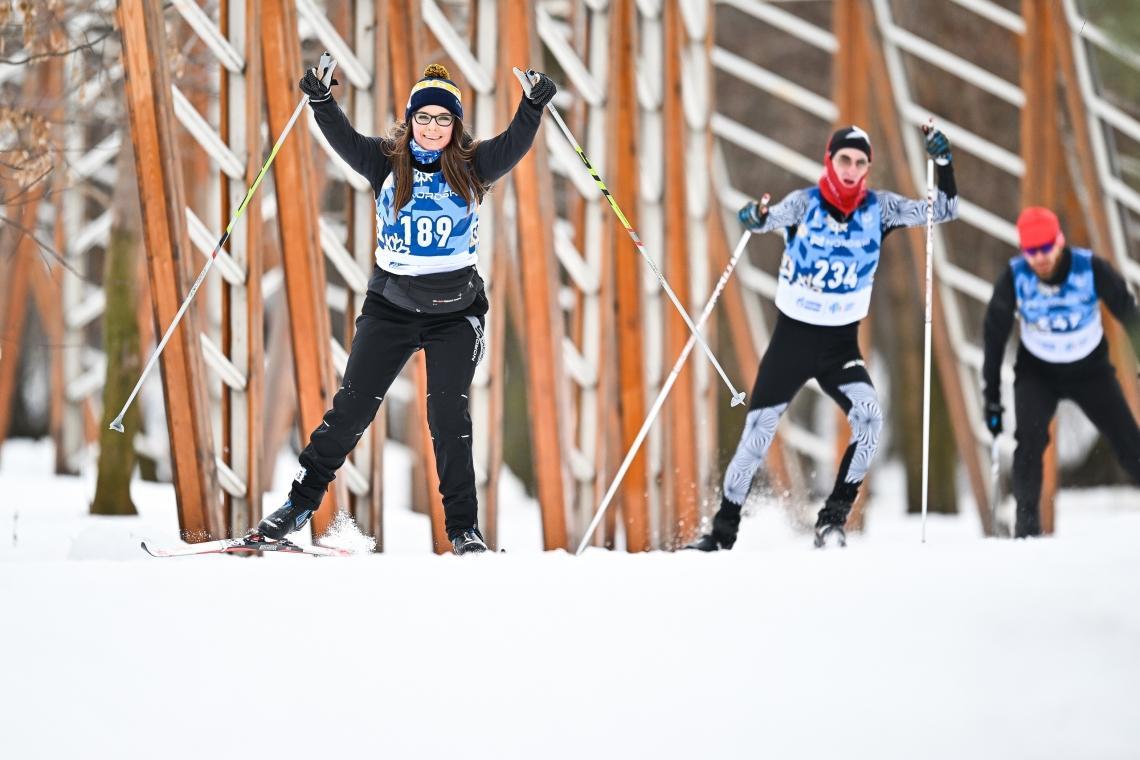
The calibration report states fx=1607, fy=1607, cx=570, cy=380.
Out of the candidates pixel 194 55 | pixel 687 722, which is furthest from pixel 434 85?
pixel 194 55

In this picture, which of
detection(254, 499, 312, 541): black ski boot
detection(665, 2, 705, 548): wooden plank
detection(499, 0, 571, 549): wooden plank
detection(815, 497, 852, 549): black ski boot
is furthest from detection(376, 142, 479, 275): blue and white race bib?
detection(665, 2, 705, 548): wooden plank

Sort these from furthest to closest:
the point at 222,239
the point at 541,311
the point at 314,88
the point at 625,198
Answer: the point at 625,198 < the point at 541,311 < the point at 222,239 < the point at 314,88

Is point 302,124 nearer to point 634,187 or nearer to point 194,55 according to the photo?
point 634,187

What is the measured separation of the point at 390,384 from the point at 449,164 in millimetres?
794

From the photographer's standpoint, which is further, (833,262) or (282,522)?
(833,262)

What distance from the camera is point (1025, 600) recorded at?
14.6 feet

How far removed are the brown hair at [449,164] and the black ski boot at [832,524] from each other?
206cm

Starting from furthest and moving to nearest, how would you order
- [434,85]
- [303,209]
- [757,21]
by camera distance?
1. [757,21]
2. [303,209]
3. [434,85]

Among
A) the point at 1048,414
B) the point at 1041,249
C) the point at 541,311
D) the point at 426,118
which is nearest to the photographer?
the point at 426,118

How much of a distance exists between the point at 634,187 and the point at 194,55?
3.37 metres

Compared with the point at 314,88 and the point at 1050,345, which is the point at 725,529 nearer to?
the point at 1050,345

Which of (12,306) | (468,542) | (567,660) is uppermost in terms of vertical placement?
(12,306)

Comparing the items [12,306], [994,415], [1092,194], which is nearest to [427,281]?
[994,415]

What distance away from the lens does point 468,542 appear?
5660mm
